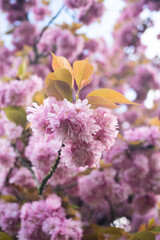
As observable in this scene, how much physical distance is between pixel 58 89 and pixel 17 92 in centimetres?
65

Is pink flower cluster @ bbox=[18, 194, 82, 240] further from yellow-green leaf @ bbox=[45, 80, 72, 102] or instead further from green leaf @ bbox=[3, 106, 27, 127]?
yellow-green leaf @ bbox=[45, 80, 72, 102]

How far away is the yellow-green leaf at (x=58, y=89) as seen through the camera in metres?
0.54

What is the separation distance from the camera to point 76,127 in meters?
0.48

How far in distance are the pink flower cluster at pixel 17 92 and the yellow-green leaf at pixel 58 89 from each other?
2.11 ft

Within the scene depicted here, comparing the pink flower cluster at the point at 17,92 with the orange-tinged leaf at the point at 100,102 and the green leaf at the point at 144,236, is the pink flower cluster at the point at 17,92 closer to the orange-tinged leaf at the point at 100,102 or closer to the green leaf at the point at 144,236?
the orange-tinged leaf at the point at 100,102

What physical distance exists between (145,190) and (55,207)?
0.64m

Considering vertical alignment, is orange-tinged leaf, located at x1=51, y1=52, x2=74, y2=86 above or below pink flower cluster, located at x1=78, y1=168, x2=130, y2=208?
above

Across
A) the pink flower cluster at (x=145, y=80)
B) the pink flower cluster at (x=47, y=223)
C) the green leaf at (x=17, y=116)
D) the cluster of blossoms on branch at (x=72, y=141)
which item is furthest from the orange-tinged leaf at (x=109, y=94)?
the pink flower cluster at (x=145, y=80)

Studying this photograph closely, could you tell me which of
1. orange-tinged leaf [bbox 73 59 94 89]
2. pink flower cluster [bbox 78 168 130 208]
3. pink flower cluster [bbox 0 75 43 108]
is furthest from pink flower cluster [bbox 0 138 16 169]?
orange-tinged leaf [bbox 73 59 94 89]

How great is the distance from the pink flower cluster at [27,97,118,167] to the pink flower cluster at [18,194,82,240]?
38 centimetres

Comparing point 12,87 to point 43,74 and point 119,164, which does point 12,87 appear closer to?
point 119,164

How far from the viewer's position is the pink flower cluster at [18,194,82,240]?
0.80 metres

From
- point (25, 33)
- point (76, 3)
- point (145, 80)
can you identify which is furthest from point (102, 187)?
point (145, 80)

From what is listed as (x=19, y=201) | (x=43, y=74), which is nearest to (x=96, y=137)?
(x=19, y=201)
